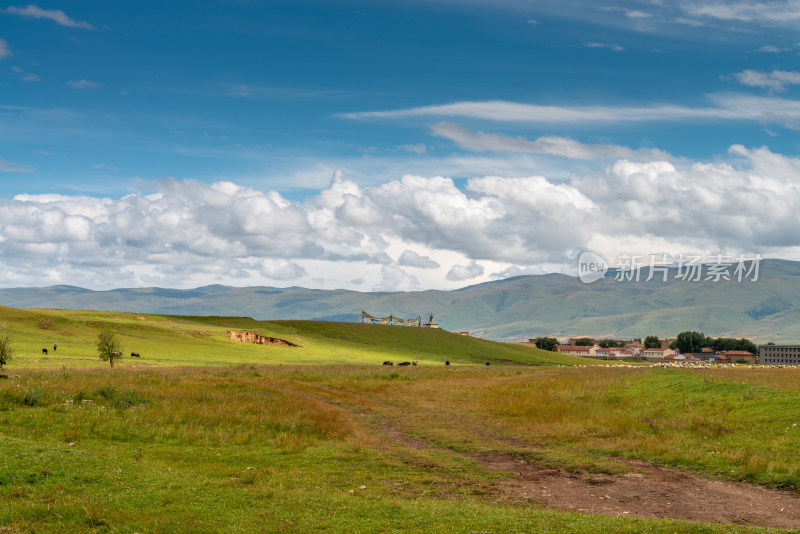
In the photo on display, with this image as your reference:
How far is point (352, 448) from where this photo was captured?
78.0 ft

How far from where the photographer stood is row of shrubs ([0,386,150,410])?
87.5 ft

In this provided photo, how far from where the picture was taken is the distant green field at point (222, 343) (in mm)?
82625

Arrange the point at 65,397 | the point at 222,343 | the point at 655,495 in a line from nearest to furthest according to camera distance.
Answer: the point at 655,495 < the point at 65,397 < the point at 222,343

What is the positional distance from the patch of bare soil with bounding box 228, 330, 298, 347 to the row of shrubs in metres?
99.3

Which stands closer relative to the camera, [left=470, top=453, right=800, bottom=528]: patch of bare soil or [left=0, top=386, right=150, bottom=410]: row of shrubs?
[left=470, top=453, right=800, bottom=528]: patch of bare soil

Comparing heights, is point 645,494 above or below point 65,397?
above

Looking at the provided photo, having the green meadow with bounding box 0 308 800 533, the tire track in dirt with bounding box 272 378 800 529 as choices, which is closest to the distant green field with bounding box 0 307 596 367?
the green meadow with bounding box 0 308 800 533

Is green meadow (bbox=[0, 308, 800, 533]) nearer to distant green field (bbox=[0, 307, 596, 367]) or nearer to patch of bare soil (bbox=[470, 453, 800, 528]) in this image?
patch of bare soil (bbox=[470, 453, 800, 528])

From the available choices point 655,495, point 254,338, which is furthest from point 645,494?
point 254,338

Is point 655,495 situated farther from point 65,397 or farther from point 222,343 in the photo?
point 222,343

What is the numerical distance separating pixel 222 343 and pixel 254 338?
17.1m

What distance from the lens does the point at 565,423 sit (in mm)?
30969

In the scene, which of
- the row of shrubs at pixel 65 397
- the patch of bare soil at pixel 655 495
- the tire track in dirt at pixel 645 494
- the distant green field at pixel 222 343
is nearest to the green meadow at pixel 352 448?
the row of shrubs at pixel 65 397

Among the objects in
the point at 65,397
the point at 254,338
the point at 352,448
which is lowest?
the point at 254,338
